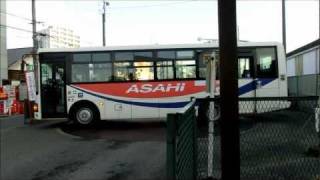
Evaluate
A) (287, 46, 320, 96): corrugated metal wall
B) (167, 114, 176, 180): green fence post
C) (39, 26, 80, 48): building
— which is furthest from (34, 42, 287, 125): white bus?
(39, 26, 80, 48): building

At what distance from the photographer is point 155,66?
62.7ft

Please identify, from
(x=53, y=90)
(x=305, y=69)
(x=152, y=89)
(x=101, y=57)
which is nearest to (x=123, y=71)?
(x=101, y=57)

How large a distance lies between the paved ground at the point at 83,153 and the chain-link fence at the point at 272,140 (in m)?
1.39

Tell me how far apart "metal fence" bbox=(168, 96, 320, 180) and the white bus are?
921 centimetres

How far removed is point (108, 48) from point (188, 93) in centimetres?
336

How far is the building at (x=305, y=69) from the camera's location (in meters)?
26.2

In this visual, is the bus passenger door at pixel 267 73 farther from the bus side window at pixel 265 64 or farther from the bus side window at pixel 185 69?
the bus side window at pixel 185 69

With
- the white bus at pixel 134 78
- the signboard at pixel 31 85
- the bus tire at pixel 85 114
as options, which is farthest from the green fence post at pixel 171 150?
the signboard at pixel 31 85

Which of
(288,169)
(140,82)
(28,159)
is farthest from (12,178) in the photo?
(140,82)

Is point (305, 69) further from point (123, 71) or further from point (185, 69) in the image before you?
point (123, 71)

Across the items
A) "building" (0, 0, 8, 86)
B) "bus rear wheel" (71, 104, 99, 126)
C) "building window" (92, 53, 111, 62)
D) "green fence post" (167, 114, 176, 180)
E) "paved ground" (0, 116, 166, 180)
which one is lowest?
"paved ground" (0, 116, 166, 180)

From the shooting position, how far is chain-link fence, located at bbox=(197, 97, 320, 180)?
764cm

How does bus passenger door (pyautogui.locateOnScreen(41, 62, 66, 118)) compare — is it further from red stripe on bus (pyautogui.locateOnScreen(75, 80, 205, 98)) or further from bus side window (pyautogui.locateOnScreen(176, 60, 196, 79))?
bus side window (pyautogui.locateOnScreen(176, 60, 196, 79))

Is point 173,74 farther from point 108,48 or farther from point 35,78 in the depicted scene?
point 35,78
